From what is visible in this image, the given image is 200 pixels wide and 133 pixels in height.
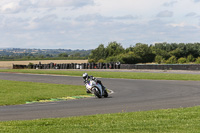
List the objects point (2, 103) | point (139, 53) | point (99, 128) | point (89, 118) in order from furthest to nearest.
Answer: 1. point (139, 53)
2. point (2, 103)
3. point (89, 118)
4. point (99, 128)

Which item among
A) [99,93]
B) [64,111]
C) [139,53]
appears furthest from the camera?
[139,53]

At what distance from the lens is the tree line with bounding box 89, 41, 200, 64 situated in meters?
82.9

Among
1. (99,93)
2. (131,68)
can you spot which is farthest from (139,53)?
(99,93)

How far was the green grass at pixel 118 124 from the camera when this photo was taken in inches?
375

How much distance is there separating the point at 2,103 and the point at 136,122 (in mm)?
9432

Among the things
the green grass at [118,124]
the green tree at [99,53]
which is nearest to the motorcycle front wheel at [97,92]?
the green grass at [118,124]

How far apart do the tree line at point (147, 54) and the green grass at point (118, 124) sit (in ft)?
214

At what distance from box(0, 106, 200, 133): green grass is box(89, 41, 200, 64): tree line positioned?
65300mm

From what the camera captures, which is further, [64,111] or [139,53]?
[139,53]

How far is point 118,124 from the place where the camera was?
10461mm

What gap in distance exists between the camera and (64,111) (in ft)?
47.6

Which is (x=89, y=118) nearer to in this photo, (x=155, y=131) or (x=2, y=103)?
(x=155, y=131)

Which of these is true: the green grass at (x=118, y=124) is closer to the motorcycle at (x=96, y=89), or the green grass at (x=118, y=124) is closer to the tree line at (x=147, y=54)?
the motorcycle at (x=96, y=89)

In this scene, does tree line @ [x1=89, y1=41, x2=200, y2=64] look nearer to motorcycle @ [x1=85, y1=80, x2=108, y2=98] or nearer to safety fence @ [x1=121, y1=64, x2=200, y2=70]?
safety fence @ [x1=121, y1=64, x2=200, y2=70]
